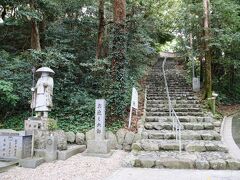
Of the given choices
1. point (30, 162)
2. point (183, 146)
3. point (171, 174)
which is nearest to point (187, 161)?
point (171, 174)

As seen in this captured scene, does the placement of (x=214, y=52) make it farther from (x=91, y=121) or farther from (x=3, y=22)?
(x=3, y=22)

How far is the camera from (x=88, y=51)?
487 inches

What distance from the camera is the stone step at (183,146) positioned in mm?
7988

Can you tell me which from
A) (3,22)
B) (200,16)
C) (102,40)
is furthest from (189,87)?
(3,22)

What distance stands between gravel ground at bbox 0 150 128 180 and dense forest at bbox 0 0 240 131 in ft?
7.41

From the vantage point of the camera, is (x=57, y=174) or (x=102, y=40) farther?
(x=102, y=40)

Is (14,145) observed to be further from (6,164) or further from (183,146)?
(183,146)

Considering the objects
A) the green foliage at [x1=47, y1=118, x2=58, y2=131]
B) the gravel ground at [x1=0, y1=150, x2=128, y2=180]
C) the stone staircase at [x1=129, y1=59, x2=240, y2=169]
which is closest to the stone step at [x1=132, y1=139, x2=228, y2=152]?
the stone staircase at [x1=129, y1=59, x2=240, y2=169]

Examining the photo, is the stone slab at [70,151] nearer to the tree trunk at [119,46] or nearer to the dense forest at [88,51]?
the dense forest at [88,51]

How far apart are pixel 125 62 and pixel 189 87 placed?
5382 millimetres

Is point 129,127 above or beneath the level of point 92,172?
above

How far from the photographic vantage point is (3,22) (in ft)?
42.1

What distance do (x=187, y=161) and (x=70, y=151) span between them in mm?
3100

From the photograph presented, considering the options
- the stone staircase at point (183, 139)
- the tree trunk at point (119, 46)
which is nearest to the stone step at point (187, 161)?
the stone staircase at point (183, 139)
